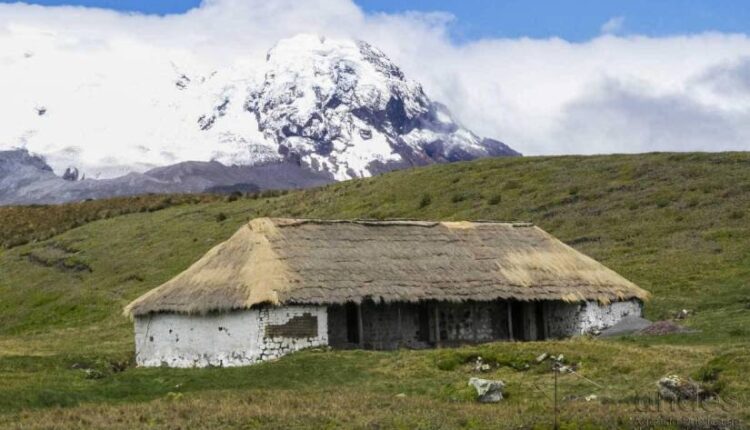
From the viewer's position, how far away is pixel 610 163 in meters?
73.2

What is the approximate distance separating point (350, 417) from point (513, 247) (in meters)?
20.4

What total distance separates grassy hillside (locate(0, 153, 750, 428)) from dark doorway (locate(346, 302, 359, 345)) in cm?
352

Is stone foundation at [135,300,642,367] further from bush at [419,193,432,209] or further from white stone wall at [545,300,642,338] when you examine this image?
bush at [419,193,432,209]

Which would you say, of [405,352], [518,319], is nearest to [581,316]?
[518,319]

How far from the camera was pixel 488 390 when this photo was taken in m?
24.5

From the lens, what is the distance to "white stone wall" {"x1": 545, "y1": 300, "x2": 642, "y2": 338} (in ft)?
129

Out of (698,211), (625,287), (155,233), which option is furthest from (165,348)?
(155,233)

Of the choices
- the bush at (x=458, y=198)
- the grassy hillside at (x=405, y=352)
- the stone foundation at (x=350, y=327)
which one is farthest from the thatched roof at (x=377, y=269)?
the bush at (x=458, y=198)

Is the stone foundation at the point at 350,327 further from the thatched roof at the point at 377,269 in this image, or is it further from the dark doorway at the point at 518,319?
the thatched roof at the point at 377,269

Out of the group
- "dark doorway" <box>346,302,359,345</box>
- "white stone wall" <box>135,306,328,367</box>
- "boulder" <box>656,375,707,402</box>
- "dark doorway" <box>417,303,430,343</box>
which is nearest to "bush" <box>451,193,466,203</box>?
"dark doorway" <box>417,303,430,343</box>

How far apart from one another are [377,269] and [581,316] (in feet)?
24.0

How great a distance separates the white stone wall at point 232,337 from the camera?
3412 cm

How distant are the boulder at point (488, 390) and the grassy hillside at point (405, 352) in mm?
361

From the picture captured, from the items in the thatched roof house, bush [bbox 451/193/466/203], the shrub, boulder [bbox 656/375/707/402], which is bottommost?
boulder [bbox 656/375/707/402]
